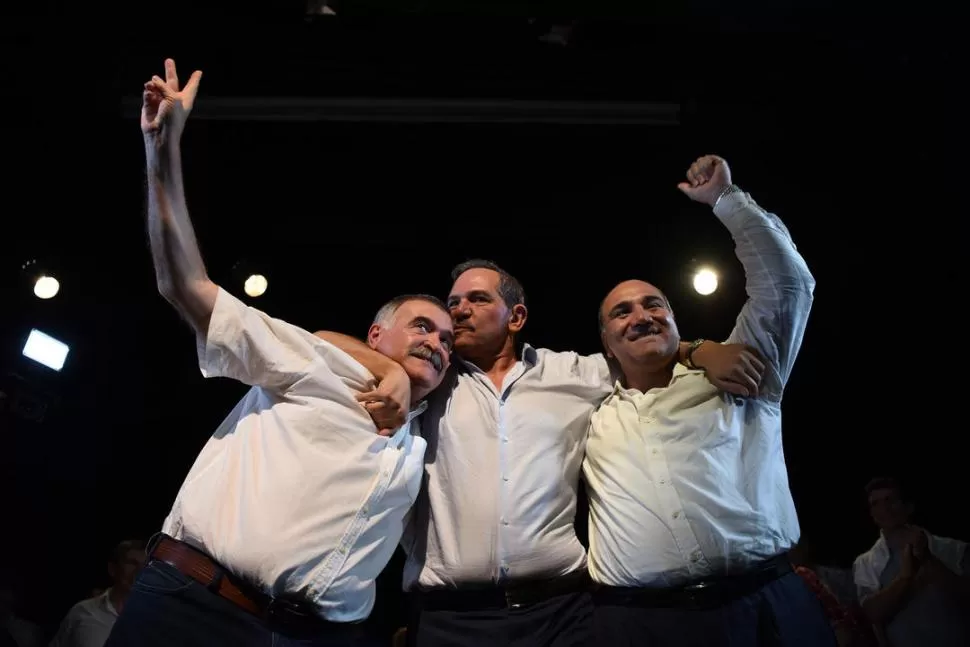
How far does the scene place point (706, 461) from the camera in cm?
212

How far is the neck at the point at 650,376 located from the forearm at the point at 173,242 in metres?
1.33

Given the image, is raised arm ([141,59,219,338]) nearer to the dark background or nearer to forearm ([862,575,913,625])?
the dark background

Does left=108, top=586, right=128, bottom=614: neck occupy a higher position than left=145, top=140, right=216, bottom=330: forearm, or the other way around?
left=145, top=140, right=216, bottom=330: forearm

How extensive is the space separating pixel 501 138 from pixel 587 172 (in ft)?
1.67

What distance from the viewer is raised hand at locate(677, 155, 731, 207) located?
2.46 m

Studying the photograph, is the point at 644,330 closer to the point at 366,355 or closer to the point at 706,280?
the point at 366,355

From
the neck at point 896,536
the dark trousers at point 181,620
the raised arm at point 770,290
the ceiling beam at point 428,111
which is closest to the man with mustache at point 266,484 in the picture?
the dark trousers at point 181,620

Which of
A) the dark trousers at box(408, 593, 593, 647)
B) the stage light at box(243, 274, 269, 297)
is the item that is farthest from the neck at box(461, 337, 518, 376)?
the stage light at box(243, 274, 269, 297)

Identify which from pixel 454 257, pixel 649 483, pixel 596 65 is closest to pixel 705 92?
pixel 596 65

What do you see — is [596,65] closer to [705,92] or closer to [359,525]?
[705,92]

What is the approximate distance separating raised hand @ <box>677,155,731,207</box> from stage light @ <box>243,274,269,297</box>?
8.41ft

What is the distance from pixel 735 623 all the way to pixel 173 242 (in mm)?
1733

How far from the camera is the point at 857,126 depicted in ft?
12.1

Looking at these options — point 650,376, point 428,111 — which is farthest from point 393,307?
point 428,111
